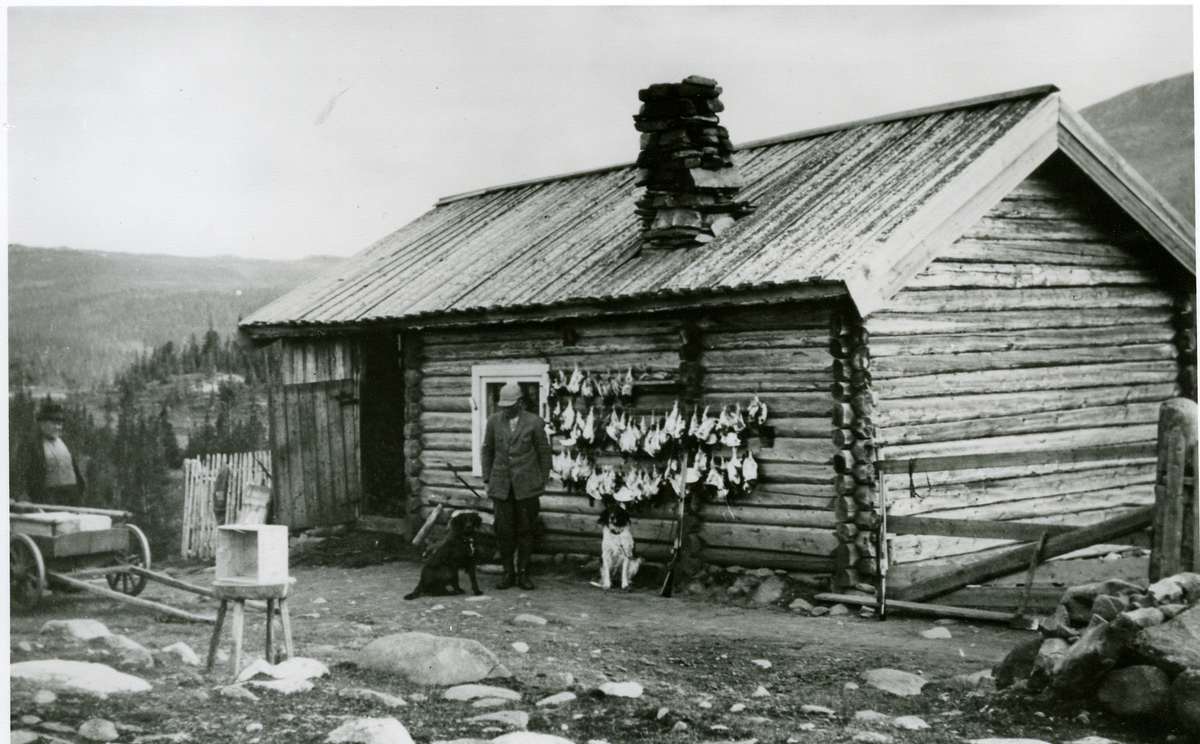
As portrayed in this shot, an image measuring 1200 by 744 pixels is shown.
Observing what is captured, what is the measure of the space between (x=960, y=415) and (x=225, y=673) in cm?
698

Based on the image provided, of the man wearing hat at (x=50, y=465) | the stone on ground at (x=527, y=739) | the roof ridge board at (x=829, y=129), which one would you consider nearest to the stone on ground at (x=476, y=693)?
the stone on ground at (x=527, y=739)

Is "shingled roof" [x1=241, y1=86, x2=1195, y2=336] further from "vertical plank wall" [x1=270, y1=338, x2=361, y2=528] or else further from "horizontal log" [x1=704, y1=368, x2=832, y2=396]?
"horizontal log" [x1=704, y1=368, x2=832, y2=396]

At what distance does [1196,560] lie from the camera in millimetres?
8023

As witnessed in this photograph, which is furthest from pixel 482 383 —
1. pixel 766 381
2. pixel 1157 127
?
pixel 1157 127

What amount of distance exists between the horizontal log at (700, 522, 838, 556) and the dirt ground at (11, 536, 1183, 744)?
68 centimetres

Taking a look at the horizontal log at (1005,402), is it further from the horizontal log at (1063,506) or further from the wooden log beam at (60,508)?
the wooden log beam at (60,508)

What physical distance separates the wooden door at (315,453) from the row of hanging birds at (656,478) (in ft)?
11.6

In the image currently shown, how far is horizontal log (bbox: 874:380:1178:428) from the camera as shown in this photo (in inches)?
433

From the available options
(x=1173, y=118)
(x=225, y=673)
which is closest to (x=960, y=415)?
(x=1173, y=118)

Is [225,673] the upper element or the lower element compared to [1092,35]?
lower

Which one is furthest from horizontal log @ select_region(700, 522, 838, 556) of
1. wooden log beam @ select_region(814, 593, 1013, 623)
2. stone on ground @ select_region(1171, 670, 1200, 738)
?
stone on ground @ select_region(1171, 670, 1200, 738)

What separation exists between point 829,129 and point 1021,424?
410 centimetres

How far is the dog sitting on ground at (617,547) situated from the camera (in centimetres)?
1163

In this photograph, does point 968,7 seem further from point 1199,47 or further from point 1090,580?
point 1090,580
